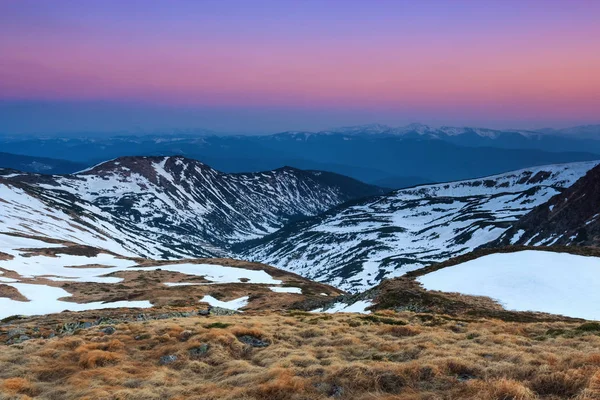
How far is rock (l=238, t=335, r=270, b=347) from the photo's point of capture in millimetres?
17800

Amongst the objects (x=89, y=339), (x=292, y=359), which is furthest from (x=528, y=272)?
(x=89, y=339)

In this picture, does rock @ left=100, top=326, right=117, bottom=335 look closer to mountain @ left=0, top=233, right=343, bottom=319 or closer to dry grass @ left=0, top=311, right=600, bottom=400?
dry grass @ left=0, top=311, right=600, bottom=400

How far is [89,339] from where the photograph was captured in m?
19.8

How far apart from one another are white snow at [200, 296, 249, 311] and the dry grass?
31109mm

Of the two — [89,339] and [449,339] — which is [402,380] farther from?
[89,339]

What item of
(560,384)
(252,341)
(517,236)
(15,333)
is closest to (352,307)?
(252,341)

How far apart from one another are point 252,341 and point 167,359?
3951 millimetres

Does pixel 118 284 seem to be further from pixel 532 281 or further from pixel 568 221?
pixel 568 221

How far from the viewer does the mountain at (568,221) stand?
9277cm

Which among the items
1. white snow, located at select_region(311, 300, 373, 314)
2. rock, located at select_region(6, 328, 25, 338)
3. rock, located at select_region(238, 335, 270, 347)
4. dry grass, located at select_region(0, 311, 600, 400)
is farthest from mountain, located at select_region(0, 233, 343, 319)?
dry grass, located at select_region(0, 311, 600, 400)

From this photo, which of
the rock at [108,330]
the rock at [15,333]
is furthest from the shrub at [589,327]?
the rock at [15,333]

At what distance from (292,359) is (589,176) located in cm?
14198

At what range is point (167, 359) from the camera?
633 inches

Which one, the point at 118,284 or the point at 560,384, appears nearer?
the point at 560,384
